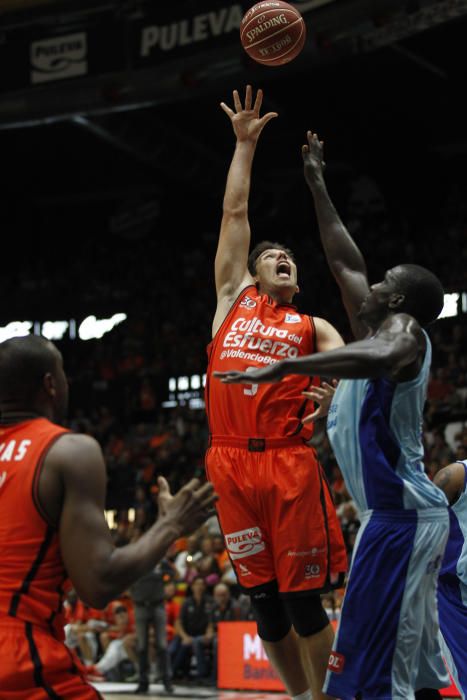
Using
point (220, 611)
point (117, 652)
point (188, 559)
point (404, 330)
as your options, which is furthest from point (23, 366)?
point (188, 559)

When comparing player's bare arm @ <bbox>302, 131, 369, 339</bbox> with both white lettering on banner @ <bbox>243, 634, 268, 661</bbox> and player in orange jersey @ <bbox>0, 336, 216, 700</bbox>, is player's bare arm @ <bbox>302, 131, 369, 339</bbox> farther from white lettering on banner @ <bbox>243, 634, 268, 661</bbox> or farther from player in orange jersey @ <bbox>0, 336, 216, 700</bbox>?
white lettering on banner @ <bbox>243, 634, 268, 661</bbox>

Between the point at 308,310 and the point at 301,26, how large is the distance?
13.7m

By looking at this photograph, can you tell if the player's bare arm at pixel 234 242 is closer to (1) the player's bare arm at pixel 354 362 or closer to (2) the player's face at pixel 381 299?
(2) the player's face at pixel 381 299

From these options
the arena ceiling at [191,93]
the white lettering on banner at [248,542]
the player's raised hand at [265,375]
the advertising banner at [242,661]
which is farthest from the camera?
the arena ceiling at [191,93]

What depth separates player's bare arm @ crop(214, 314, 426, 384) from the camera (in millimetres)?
3617

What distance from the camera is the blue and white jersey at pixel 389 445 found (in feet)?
13.6

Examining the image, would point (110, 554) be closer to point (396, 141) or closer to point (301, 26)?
point (301, 26)

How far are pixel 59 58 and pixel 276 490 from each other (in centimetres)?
1493

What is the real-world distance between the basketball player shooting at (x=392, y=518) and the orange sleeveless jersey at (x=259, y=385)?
42.2 inches

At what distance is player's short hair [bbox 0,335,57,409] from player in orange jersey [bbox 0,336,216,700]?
7.1 inches

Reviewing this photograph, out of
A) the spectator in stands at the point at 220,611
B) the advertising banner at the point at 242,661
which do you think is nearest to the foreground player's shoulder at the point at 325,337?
the advertising banner at the point at 242,661

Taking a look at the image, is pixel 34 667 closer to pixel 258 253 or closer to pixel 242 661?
pixel 258 253

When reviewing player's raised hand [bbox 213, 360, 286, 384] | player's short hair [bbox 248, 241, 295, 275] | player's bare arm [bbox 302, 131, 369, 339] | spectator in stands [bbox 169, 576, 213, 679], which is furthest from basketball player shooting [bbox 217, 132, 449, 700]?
spectator in stands [bbox 169, 576, 213, 679]

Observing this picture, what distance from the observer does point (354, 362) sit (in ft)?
12.1
